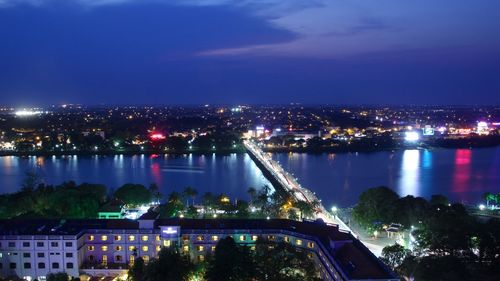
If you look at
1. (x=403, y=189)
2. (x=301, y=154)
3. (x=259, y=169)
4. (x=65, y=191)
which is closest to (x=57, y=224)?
(x=65, y=191)

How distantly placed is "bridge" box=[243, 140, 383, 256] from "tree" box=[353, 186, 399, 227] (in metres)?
0.36

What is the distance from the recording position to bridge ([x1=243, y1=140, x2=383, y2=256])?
29.9ft

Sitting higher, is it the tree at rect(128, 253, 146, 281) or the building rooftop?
the building rooftop

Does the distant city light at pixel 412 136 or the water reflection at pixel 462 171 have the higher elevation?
the distant city light at pixel 412 136

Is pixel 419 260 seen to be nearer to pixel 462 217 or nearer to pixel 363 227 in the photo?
pixel 462 217

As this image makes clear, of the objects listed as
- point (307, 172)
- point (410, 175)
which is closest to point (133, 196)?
point (307, 172)

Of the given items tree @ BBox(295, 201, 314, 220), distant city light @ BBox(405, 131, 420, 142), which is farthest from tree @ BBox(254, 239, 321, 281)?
distant city light @ BBox(405, 131, 420, 142)

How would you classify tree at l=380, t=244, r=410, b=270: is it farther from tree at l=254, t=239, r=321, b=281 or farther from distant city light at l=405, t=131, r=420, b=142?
distant city light at l=405, t=131, r=420, b=142

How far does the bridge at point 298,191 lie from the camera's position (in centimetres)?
910

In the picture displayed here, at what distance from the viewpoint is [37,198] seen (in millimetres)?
10836

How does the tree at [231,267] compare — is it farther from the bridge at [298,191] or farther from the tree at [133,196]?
the tree at [133,196]

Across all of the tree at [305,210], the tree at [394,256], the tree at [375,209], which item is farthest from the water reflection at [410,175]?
the tree at [394,256]

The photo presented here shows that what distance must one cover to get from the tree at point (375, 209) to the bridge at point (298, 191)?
14.1 inches

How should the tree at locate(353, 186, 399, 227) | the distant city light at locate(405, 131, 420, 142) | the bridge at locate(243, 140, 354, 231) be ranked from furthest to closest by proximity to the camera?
the distant city light at locate(405, 131, 420, 142), the bridge at locate(243, 140, 354, 231), the tree at locate(353, 186, 399, 227)
